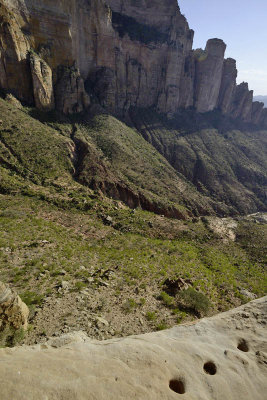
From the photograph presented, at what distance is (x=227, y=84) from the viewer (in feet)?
337

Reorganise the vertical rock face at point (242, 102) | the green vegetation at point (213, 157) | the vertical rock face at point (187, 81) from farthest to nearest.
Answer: the vertical rock face at point (242, 102), the vertical rock face at point (187, 81), the green vegetation at point (213, 157)

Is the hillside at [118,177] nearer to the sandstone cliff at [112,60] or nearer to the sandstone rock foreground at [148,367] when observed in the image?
the sandstone cliff at [112,60]

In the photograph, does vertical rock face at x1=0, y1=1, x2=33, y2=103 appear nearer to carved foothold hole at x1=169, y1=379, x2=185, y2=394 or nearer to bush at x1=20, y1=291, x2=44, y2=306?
bush at x1=20, y1=291, x2=44, y2=306

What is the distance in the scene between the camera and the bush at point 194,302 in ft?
46.2

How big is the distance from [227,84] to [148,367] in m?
125

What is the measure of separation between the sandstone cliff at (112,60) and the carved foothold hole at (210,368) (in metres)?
49.3

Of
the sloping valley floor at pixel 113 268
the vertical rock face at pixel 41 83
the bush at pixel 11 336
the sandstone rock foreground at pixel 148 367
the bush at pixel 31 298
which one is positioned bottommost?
the sloping valley floor at pixel 113 268

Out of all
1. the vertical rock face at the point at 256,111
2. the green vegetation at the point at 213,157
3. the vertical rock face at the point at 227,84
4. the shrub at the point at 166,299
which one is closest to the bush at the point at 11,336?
the shrub at the point at 166,299

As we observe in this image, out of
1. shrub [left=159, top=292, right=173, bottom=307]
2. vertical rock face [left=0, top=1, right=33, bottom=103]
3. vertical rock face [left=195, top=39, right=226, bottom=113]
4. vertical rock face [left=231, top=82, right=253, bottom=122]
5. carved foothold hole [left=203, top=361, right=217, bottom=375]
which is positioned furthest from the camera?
vertical rock face [left=231, top=82, right=253, bottom=122]

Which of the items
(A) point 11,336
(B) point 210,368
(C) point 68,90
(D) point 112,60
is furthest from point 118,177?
(D) point 112,60

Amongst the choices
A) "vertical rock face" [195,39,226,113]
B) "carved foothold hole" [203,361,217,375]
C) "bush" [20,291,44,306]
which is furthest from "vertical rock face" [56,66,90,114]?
"vertical rock face" [195,39,226,113]

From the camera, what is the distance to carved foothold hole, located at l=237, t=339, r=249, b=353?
21.8ft

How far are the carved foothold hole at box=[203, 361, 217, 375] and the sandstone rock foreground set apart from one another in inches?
0.9

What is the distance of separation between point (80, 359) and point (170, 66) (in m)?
92.7
